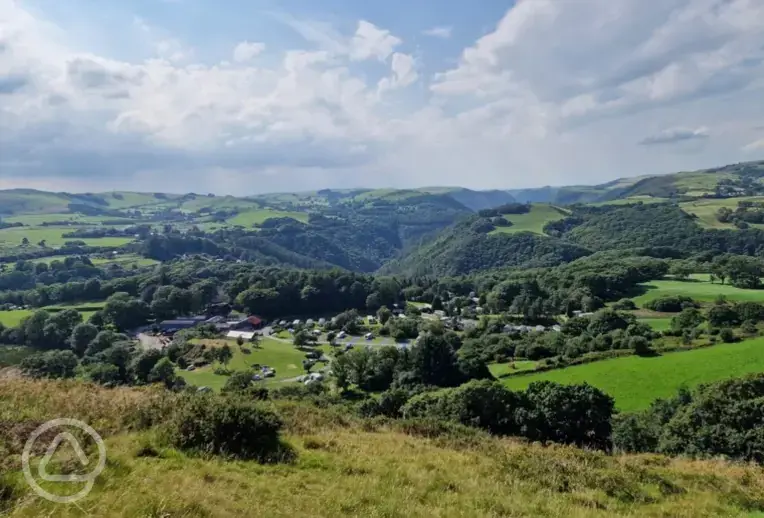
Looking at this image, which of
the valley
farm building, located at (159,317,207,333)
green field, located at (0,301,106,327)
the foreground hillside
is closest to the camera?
the foreground hillside

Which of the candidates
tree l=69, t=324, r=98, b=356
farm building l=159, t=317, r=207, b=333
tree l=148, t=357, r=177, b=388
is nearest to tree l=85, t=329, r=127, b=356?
tree l=69, t=324, r=98, b=356

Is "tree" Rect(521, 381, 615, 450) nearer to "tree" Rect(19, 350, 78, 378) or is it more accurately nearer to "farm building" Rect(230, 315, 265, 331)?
"tree" Rect(19, 350, 78, 378)

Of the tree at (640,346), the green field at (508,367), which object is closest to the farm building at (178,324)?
the green field at (508,367)

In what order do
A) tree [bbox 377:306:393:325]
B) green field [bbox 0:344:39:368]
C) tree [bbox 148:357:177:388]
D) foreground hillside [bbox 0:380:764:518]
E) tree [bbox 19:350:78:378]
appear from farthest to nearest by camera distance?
tree [bbox 377:306:393:325] < green field [bbox 0:344:39:368] < tree [bbox 148:357:177:388] < tree [bbox 19:350:78:378] < foreground hillside [bbox 0:380:764:518]

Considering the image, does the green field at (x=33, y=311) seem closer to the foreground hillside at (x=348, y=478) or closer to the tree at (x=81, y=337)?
the tree at (x=81, y=337)

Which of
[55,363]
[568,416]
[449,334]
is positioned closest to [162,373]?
[55,363]

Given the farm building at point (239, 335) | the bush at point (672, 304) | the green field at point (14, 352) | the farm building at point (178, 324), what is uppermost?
the bush at point (672, 304)

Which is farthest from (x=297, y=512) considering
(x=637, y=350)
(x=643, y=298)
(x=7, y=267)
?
(x=7, y=267)
